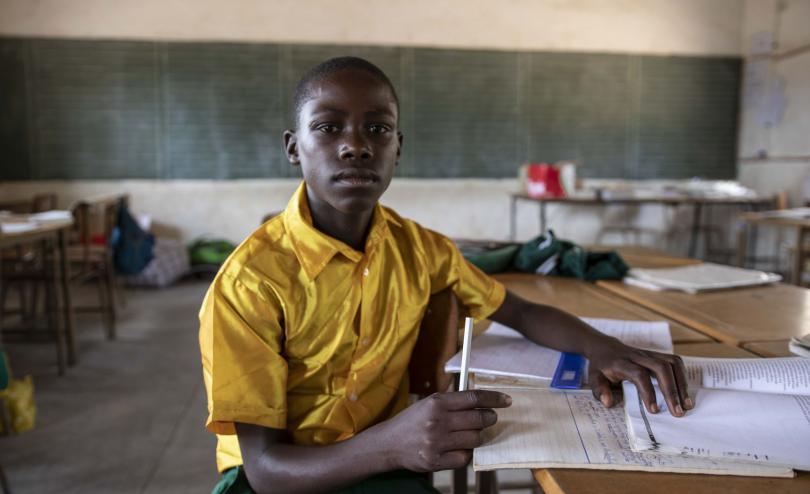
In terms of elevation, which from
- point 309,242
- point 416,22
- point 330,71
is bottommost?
point 309,242

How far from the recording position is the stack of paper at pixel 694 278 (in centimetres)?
152

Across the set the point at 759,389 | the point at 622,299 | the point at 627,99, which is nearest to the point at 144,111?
the point at 627,99

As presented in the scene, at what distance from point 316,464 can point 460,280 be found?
466mm

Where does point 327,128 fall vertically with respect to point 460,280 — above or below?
above

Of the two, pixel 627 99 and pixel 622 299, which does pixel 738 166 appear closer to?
pixel 627 99

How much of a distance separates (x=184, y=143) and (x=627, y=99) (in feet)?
13.0

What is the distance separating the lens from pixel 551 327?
1005 millimetres

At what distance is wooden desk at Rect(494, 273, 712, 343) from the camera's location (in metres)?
1.18

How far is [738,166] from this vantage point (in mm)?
5844

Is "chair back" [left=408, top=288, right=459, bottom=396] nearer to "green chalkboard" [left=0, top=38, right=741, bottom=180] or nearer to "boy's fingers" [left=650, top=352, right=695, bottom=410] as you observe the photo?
"boy's fingers" [left=650, top=352, right=695, bottom=410]

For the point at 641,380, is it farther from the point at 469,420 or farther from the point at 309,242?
the point at 309,242

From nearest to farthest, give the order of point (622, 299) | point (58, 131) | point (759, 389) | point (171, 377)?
point (759, 389) → point (622, 299) → point (171, 377) → point (58, 131)

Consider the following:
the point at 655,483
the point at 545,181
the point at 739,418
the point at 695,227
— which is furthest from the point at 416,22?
the point at 655,483

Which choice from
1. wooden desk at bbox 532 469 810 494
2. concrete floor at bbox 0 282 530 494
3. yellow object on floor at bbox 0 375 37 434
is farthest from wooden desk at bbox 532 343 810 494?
yellow object on floor at bbox 0 375 37 434
